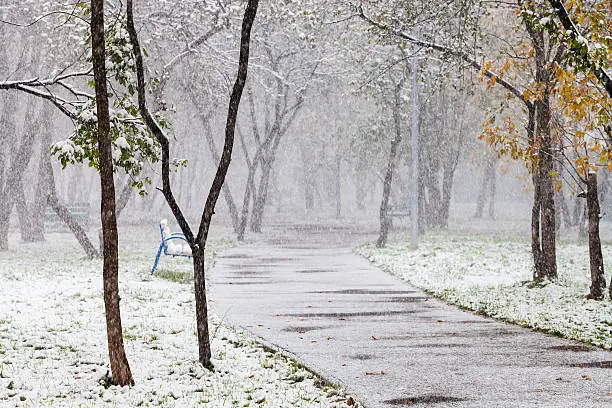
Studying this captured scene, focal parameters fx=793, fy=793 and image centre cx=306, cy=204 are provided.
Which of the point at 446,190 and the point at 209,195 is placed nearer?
the point at 209,195

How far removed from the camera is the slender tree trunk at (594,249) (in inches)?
516

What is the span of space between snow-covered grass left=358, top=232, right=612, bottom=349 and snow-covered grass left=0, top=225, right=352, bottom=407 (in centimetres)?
421

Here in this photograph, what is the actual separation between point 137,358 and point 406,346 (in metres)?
3.13

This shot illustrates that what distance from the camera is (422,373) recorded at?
7.99 metres

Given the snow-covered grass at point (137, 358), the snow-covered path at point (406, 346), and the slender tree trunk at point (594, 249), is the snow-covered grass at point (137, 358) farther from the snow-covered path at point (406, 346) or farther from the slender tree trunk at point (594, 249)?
the slender tree trunk at point (594, 249)

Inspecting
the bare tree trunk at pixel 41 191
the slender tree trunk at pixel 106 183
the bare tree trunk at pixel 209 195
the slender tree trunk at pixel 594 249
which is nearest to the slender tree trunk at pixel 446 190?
the bare tree trunk at pixel 41 191

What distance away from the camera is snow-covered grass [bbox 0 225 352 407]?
7117mm

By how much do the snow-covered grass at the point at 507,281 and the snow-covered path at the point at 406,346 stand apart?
0.51 meters

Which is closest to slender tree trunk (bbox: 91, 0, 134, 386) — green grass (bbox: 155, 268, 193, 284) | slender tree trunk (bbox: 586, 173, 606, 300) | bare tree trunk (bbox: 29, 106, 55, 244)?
slender tree trunk (bbox: 586, 173, 606, 300)

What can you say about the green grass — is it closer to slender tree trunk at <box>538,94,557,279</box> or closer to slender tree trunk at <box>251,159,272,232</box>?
slender tree trunk at <box>538,94,557,279</box>

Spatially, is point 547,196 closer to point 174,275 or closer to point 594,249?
point 594,249

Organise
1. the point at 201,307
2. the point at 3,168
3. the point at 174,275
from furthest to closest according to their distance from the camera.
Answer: the point at 3,168 < the point at 174,275 < the point at 201,307

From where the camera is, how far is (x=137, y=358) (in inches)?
340

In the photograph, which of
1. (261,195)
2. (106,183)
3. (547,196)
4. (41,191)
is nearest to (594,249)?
(547,196)
